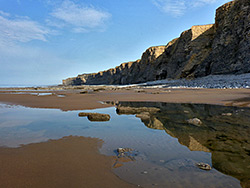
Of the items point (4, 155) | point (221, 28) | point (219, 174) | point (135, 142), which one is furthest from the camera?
point (221, 28)

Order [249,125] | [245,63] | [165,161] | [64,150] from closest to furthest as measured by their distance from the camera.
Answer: [165,161]
[64,150]
[249,125]
[245,63]

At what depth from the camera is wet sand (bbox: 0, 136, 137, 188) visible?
1.99 m

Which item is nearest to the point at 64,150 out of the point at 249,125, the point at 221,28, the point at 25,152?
the point at 25,152

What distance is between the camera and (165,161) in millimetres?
2539

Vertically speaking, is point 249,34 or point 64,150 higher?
point 249,34

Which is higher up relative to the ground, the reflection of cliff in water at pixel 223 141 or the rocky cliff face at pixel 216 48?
the rocky cliff face at pixel 216 48

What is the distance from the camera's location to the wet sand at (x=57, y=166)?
199 cm

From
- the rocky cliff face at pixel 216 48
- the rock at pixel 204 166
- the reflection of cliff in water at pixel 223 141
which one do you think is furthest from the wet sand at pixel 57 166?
the rocky cliff face at pixel 216 48

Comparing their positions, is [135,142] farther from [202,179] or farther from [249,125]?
[249,125]

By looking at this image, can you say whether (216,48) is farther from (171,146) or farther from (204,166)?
(204,166)

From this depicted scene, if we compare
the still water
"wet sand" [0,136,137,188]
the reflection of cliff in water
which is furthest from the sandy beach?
the reflection of cliff in water

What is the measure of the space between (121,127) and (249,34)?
25.8 meters

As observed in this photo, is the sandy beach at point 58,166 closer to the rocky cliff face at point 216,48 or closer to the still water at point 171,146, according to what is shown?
the still water at point 171,146

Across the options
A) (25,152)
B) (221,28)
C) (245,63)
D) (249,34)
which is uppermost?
(221,28)
